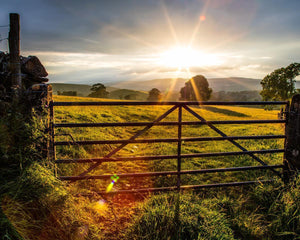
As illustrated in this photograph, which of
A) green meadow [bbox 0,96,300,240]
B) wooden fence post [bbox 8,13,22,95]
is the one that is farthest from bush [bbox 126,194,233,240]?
wooden fence post [bbox 8,13,22,95]

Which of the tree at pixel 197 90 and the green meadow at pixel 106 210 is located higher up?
the tree at pixel 197 90

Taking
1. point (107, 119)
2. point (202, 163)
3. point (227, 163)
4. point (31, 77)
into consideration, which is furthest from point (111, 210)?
point (107, 119)

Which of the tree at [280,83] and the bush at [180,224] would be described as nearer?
the bush at [180,224]

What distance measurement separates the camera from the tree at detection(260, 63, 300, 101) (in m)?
33.7

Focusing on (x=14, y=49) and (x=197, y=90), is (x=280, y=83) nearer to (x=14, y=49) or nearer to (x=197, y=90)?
(x=197, y=90)

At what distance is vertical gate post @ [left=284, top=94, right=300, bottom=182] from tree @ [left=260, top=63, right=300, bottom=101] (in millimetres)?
32783

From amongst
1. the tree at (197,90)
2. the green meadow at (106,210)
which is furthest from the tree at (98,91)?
the green meadow at (106,210)

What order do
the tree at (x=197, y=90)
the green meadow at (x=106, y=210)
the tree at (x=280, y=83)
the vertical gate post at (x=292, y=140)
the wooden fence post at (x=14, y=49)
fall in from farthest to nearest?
the tree at (x=197, y=90)
the tree at (x=280, y=83)
the vertical gate post at (x=292, y=140)
the wooden fence post at (x=14, y=49)
the green meadow at (x=106, y=210)

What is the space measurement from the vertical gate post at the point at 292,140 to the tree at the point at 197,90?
6225cm

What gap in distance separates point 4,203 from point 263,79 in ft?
129

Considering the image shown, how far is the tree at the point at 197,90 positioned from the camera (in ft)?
221

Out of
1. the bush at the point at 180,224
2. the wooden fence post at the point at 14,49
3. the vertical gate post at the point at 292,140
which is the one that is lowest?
the bush at the point at 180,224

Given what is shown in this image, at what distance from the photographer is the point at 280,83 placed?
111ft

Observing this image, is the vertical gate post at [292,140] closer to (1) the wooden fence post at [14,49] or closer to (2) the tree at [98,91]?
(1) the wooden fence post at [14,49]
